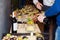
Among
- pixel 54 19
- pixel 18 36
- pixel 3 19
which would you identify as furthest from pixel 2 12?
pixel 54 19

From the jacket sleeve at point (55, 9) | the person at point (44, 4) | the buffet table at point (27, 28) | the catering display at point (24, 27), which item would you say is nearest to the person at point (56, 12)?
the jacket sleeve at point (55, 9)

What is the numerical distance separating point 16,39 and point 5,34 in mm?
184

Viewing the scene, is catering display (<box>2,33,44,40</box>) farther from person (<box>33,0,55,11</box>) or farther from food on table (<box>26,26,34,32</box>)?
person (<box>33,0,55,11</box>)

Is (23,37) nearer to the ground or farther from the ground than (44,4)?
nearer to the ground

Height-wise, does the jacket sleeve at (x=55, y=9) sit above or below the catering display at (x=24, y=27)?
above

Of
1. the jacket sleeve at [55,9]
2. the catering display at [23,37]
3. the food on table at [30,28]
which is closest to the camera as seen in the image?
the jacket sleeve at [55,9]

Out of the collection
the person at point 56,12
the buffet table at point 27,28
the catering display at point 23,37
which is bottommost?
the catering display at point 23,37

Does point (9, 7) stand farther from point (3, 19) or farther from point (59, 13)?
point (59, 13)

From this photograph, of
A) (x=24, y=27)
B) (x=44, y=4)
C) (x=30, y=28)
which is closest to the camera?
(x=30, y=28)

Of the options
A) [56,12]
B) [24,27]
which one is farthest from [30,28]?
[56,12]

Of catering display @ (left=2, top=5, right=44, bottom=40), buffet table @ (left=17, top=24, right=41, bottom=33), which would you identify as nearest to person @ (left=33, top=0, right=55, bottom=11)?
catering display @ (left=2, top=5, right=44, bottom=40)

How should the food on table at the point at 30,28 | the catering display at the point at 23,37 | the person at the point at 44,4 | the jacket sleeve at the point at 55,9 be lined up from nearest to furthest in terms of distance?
the jacket sleeve at the point at 55,9 → the catering display at the point at 23,37 → the food on table at the point at 30,28 → the person at the point at 44,4

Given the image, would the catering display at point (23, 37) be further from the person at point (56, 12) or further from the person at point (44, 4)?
the person at point (44, 4)

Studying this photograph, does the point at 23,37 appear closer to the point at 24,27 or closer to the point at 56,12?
the point at 24,27
